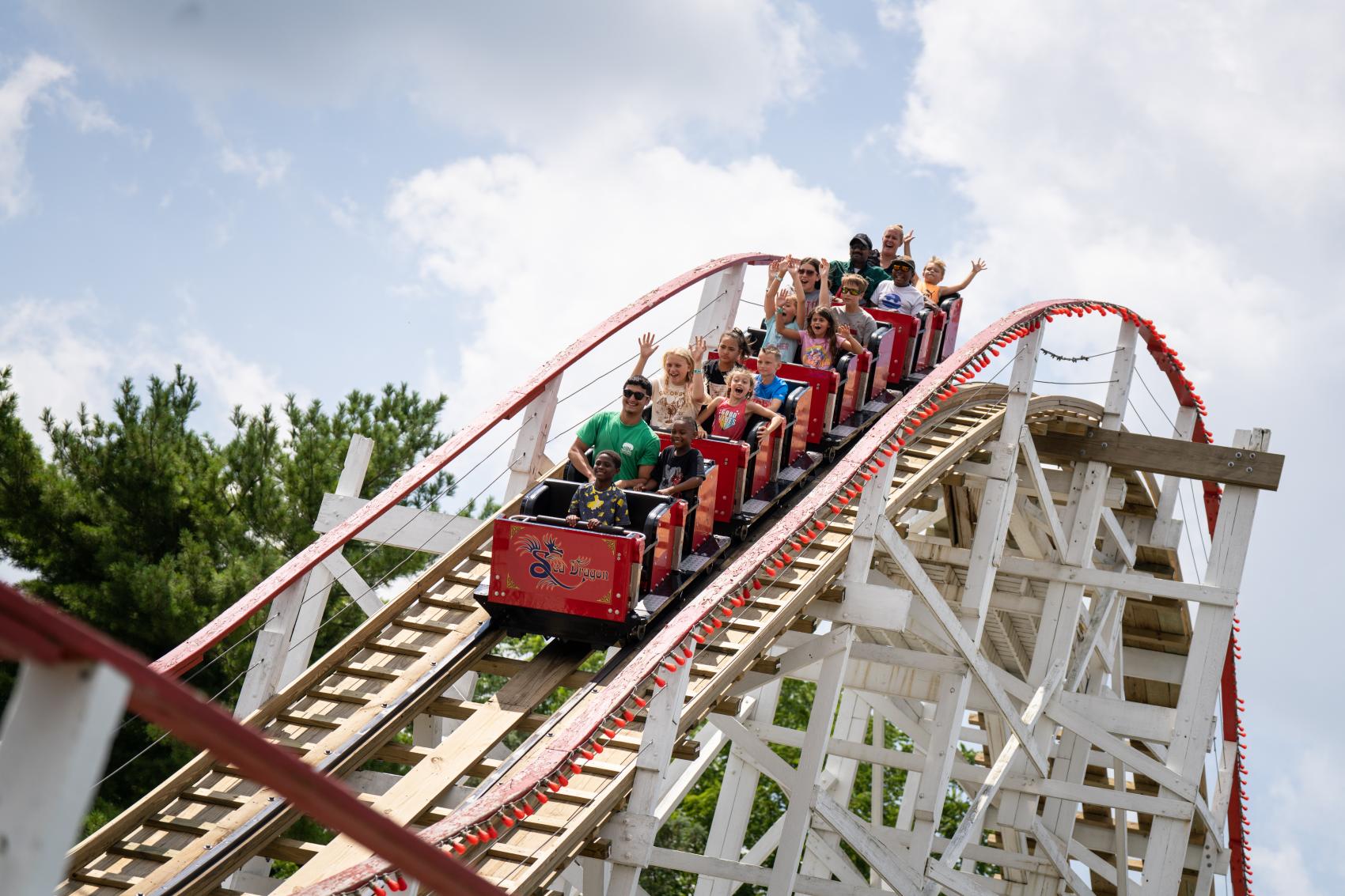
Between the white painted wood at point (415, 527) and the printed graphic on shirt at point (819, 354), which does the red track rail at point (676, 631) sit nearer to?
the printed graphic on shirt at point (819, 354)

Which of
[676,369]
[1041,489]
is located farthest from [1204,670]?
[676,369]

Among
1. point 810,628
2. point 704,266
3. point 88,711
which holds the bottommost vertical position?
point 810,628

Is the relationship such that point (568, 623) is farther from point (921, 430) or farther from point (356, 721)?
point (921, 430)

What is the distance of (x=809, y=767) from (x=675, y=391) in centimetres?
227

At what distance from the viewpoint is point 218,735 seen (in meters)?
1.62

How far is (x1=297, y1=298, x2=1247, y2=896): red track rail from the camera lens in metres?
5.02

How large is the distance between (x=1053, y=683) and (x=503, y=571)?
5.09 meters

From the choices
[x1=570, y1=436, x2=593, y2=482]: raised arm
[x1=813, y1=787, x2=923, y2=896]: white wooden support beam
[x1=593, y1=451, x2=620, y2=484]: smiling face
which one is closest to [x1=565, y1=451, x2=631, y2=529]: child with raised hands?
[x1=593, y1=451, x2=620, y2=484]: smiling face

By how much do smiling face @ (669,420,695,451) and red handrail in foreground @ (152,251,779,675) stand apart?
2.94 feet

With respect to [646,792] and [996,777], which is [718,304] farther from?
[646,792]

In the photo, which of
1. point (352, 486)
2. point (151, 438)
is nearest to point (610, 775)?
point (352, 486)

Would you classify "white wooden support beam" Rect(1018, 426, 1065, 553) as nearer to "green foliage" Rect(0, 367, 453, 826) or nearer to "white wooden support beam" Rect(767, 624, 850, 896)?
"white wooden support beam" Rect(767, 624, 850, 896)

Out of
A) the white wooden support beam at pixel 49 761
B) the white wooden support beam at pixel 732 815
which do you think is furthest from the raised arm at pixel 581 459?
the white wooden support beam at pixel 49 761

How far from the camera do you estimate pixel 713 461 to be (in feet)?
28.4
